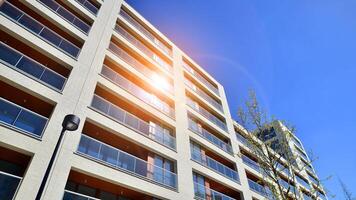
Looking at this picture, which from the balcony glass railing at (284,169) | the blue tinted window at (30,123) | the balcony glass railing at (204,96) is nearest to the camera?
the blue tinted window at (30,123)

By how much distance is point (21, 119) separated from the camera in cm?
1070

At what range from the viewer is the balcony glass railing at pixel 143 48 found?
68.8ft

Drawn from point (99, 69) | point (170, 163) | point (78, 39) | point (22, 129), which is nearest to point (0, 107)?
point (22, 129)

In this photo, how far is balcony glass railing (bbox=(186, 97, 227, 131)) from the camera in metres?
23.8

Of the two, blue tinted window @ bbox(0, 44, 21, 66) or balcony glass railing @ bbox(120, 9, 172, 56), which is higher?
balcony glass railing @ bbox(120, 9, 172, 56)

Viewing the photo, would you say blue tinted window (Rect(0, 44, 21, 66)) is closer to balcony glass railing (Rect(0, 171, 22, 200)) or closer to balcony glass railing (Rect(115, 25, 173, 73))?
balcony glass railing (Rect(0, 171, 22, 200))

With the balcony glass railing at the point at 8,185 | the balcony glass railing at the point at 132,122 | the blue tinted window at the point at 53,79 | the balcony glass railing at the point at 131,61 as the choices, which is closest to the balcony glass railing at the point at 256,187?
the balcony glass railing at the point at 132,122

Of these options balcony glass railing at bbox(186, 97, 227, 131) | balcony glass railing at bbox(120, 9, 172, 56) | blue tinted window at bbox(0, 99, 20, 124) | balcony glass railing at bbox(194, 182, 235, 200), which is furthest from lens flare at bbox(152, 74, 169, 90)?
blue tinted window at bbox(0, 99, 20, 124)

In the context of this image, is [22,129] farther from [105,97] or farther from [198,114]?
[198,114]

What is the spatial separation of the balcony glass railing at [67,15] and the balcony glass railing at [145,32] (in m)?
6.18

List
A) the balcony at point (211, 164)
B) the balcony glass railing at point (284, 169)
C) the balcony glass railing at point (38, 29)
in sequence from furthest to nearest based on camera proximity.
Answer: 1. the balcony at point (211, 164)
2. the balcony glass railing at point (38, 29)
3. the balcony glass railing at point (284, 169)

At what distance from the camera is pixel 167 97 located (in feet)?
66.5

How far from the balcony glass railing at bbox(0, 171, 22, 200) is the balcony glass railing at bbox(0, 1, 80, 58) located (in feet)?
25.9

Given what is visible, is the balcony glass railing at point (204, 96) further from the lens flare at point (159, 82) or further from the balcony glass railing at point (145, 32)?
the lens flare at point (159, 82)
